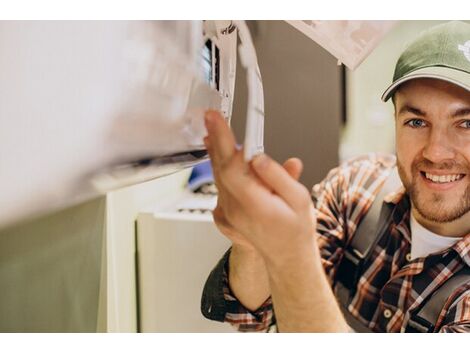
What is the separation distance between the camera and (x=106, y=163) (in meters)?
0.41

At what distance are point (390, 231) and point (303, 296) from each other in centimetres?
43

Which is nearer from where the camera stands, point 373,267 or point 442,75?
point 442,75

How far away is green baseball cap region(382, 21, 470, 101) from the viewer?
→ 671mm

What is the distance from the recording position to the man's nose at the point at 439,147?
26.9 inches

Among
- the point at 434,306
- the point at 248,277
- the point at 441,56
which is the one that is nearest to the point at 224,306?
the point at 248,277

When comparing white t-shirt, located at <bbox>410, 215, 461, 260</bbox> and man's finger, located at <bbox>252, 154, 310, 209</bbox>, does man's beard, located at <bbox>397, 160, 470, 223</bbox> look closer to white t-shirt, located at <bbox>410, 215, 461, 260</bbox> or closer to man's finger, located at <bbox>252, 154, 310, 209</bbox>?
white t-shirt, located at <bbox>410, 215, 461, 260</bbox>

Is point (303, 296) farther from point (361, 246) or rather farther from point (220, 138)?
point (361, 246)

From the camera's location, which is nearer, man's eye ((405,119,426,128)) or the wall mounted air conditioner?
the wall mounted air conditioner

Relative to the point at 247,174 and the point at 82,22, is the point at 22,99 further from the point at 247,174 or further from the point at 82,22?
the point at 247,174

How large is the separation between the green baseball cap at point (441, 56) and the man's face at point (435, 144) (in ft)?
0.07

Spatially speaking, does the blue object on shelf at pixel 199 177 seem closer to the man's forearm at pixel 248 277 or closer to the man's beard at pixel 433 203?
the man's forearm at pixel 248 277

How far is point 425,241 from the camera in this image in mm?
802

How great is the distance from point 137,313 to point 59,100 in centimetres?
54

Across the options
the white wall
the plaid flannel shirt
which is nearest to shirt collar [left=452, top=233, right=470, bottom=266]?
the plaid flannel shirt
